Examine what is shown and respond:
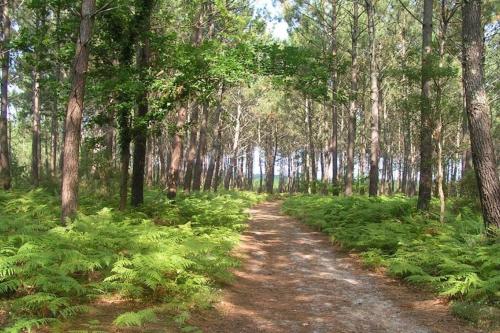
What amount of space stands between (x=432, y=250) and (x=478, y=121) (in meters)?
2.96

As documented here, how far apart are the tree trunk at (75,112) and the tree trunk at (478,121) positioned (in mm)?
8230

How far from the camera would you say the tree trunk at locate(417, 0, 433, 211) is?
12.0 metres

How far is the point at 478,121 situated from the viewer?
30.0 ft

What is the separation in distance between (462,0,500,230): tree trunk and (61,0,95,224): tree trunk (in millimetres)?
8230

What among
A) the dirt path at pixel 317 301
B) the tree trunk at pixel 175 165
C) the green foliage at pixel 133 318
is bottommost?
the dirt path at pixel 317 301

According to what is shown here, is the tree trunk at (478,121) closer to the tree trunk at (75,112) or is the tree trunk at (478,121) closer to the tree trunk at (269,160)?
the tree trunk at (75,112)

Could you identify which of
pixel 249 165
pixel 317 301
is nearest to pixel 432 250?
pixel 317 301

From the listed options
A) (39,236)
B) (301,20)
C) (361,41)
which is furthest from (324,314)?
(361,41)

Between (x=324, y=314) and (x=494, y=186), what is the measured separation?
5030 mm

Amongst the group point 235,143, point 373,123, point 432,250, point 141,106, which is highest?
point 235,143

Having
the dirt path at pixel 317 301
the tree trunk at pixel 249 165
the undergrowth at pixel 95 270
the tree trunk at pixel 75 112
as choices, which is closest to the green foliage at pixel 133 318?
the undergrowth at pixel 95 270

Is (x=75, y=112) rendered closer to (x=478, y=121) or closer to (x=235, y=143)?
(x=478, y=121)

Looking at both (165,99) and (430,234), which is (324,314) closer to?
(430,234)

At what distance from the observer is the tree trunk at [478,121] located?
29.2 ft
